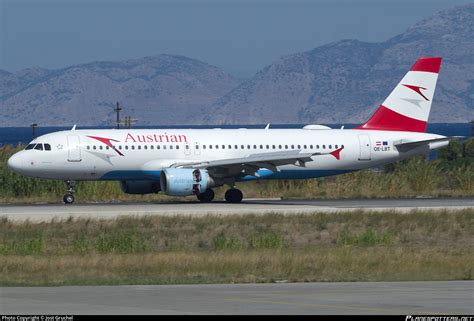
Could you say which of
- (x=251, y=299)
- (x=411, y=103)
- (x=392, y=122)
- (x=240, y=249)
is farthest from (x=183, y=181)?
(x=251, y=299)

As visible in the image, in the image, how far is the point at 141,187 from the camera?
5175 cm

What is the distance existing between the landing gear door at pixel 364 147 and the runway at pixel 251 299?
3053 centimetres

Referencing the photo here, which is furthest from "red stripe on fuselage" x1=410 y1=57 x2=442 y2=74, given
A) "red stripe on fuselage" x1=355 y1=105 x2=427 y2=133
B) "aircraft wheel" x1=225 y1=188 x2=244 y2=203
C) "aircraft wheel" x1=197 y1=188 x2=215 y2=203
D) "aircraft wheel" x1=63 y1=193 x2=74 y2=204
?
"aircraft wheel" x1=63 y1=193 x2=74 y2=204

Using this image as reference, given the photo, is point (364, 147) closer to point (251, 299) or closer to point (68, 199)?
point (68, 199)

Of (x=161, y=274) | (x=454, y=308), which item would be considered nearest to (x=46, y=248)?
(x=161, y=274)

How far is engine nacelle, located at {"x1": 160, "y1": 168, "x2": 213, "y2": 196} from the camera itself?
159 ft

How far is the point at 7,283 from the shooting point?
24234 mm

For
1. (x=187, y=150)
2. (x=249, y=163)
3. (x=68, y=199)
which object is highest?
(x=187, y=150)

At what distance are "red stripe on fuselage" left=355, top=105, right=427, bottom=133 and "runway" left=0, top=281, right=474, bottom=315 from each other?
32.2 meters

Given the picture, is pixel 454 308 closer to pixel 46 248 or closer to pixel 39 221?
pixel 46 248

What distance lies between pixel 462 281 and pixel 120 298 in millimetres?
7009

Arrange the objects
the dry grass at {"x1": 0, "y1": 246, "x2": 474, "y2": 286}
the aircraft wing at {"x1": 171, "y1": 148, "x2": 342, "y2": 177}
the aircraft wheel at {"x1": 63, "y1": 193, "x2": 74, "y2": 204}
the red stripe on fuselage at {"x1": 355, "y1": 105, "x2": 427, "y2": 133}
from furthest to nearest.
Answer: the red stripe on fuselage at {"x1": 355, "y1": 105, "x2": 427, "y2": 133} < the aircraft wheel at {"x1": 63, "y1": 193, "x2": 74, "y2": 204} < the aircraft wing at {"x1": 171, "y1": 148, "x2": 342, "y2": 177} < the dry grass at {"x1": 0, "y1": 246, "x2": 474, "y2": 286}

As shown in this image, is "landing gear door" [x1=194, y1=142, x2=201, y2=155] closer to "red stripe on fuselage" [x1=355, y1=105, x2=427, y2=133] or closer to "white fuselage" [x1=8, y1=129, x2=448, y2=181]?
"white fuselage" [x1=8, y1=129, x2=448, y2=181]

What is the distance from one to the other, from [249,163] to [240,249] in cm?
1827
